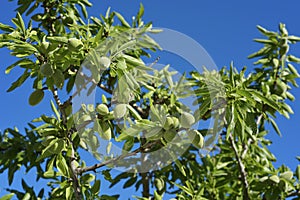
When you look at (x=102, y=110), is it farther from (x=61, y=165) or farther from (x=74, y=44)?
(x=61, y=165)

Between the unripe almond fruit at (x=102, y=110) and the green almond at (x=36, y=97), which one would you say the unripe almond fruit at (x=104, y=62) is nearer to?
the unripe almond fruit at (x=102, y=110)

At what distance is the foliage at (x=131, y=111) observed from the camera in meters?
1.78

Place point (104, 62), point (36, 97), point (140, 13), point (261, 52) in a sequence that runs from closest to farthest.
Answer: point (104, 62) < point (36, 97) < point (140, 13) < point (261, 52)

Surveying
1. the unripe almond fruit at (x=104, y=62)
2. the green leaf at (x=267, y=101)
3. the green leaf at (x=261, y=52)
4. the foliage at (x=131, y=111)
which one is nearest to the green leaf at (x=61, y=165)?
the foliage at (x=131, y=111)

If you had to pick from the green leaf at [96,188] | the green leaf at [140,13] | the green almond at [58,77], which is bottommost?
the green leaf at [96,188]

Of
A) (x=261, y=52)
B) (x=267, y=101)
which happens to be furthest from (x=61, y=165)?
(x=261, y=52)

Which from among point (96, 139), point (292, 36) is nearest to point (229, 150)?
point (292, 36)

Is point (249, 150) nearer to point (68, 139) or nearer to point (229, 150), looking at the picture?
point (229, 150)

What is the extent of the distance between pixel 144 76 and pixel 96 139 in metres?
0.46

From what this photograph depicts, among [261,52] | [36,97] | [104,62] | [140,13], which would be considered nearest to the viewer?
[104,62]

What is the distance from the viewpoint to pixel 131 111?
1.82 m

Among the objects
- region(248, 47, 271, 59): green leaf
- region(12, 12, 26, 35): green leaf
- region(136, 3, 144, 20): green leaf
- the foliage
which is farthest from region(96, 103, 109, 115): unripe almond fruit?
A: region(248, 47, 271, 59): green leaf

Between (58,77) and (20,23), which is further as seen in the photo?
(20,23)

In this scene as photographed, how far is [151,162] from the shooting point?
278 cm
